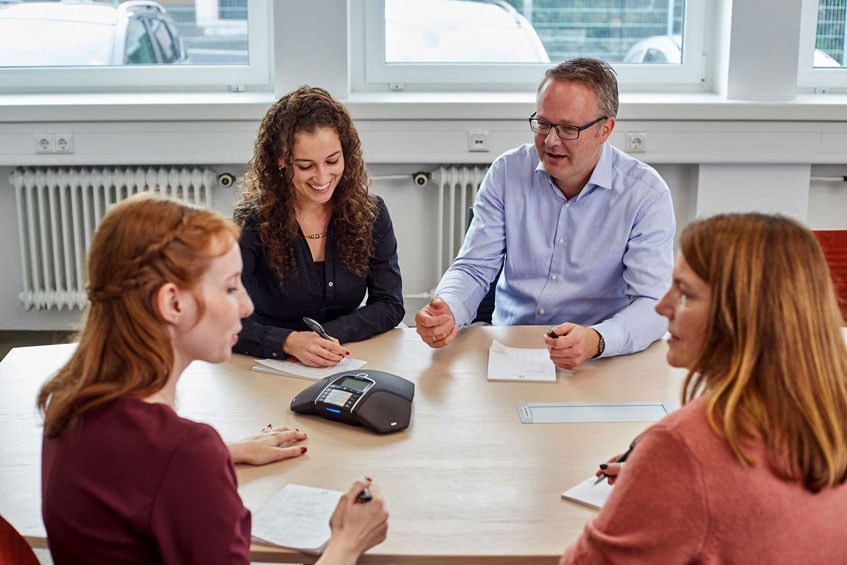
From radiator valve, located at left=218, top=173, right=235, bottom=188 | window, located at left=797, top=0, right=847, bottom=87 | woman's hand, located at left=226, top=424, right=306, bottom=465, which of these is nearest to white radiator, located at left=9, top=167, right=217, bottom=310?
radiator valve, located at left=218, top=173, right=235, bottom=188

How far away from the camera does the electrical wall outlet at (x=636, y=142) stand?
145 inches

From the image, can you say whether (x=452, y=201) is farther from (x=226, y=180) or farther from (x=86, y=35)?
(x=86, y=35)

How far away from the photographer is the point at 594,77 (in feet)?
7.91

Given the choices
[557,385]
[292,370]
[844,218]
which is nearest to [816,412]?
[557,385]

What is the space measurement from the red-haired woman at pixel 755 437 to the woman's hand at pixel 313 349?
1.00m

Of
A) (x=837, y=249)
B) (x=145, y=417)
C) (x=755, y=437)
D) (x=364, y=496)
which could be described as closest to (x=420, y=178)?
(x=837, y=249)

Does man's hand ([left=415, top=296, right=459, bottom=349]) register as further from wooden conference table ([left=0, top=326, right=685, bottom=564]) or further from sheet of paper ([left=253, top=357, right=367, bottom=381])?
sheet of paper ([left=253, top=357, right=367, bottom=381])

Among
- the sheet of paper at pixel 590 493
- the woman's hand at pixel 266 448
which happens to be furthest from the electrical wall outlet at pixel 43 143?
the sheet of paper at pixel 590 493

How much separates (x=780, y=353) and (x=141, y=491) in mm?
800

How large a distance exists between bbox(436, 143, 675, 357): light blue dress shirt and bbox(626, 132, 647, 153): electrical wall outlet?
119cm

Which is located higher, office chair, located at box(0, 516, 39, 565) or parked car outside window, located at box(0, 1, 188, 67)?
parked car outside window, located at box(0, 1, 188, 67)

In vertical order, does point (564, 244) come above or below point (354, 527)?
above

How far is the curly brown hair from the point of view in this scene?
229 centimetres

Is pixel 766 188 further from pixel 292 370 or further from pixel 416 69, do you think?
pixel 292 370
